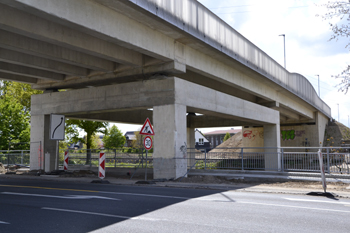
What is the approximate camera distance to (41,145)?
22422 mm

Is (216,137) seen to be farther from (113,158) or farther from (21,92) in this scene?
(113,158)

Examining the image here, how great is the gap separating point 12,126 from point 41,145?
21.4 meters

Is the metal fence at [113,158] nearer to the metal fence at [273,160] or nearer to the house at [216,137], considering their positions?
the metal fence at [273,160]

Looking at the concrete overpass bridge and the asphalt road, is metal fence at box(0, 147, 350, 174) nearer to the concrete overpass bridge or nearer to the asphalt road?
the concrete overpass bridge

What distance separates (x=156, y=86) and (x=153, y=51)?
261cm

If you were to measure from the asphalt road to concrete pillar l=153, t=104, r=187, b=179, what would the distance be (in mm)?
6091

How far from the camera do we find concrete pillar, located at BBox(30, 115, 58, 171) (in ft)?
73.5

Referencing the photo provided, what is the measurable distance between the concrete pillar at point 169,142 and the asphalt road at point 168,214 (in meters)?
6.09

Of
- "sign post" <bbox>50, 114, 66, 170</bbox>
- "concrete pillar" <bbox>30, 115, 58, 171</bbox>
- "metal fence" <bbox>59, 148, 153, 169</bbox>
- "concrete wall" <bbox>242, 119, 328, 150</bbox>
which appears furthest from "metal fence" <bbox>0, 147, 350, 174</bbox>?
"concrete wall" <bbox>242, 119, 328, 150</bbox>

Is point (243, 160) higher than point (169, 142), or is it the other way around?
point (169, 142)

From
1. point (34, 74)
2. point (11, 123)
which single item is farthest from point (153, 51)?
point (11, 123)

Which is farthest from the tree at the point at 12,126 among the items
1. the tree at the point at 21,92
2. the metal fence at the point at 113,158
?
the metal fence at the point at 113,158

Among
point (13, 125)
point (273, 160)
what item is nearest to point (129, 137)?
point (13, 125)

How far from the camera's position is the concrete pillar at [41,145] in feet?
73.5
